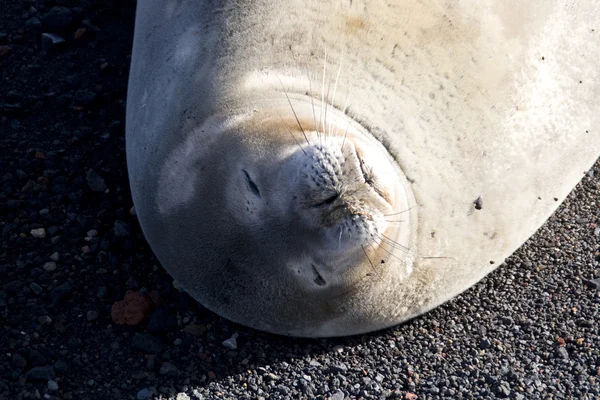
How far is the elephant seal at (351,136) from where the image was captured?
9.46 ft

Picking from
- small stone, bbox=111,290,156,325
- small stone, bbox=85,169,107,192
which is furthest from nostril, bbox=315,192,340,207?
small stone, bbox=85,169,107,192

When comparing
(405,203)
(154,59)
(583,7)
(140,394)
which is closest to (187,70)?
(154,59)

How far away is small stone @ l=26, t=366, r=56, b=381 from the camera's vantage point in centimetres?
306

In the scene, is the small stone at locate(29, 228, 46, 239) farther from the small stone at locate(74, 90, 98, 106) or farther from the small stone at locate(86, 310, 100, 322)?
the small stone at locate(74, 90, 98, 106)

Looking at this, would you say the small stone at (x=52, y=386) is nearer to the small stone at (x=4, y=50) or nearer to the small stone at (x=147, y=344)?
the small stone at (x=147, y=344)

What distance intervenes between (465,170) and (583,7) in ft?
3.14

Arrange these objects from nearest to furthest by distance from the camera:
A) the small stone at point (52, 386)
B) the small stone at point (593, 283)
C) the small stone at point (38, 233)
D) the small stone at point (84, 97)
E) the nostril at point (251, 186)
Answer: the nostril at point (251, 186), the small stone at point (52, 386), the small stone at point (593, 283), the small stone at point (38, 233), the small stone at point (84, 97)

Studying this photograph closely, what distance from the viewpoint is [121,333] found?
128 inches

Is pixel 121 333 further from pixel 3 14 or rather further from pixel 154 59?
pixel 3 14

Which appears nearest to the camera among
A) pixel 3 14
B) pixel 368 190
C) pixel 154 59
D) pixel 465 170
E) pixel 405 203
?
pixel 368 190

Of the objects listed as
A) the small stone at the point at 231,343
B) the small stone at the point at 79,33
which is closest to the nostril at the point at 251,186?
the small stone at the point at 231,343

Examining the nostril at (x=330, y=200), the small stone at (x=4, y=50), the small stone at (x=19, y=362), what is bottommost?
the small stone at (x=19, y=362)

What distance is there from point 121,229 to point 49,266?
0.32 meters

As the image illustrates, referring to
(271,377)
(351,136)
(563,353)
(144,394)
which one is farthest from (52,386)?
(563,353)
